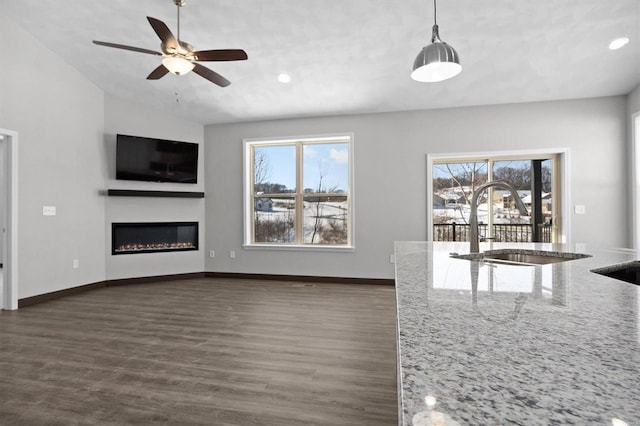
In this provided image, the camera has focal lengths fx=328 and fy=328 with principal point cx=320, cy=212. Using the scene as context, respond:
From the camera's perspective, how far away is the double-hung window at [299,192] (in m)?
5.44

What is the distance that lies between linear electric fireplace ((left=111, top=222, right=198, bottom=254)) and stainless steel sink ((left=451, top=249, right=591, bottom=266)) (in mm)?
5045

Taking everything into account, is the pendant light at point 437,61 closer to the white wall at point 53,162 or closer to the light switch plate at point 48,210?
the white wall at point 53,162

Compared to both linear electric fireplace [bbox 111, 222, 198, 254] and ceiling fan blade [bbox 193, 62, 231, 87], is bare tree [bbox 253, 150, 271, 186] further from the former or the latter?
ceiling fan blade [bbox 193, 62, 231, 87]

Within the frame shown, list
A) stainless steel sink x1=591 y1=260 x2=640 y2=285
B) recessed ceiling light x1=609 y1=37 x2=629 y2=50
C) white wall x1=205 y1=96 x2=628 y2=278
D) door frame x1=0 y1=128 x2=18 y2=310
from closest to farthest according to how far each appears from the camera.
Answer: stainless steel sink x1=591 y1=260 x2=640 y2=285 → recessed ceiling light x1=609 y1=37 x2=629 y2=50 → door frame x1=0 y1=128 x2=18 y2=310 → white wall x1=205 y1=96 x2=628 y2=278

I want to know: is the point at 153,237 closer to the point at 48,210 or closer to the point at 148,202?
the point at 148,202

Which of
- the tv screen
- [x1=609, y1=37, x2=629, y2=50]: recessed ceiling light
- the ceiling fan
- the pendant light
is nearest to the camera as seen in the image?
the pendant light

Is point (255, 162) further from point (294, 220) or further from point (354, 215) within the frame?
point (354, 215)

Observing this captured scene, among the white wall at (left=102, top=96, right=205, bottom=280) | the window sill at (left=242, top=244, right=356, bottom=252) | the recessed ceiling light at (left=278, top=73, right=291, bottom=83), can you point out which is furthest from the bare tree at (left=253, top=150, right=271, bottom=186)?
the recessed ceiling light at (left=278, top=73, right=291, bottom=83)

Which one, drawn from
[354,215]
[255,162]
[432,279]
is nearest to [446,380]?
[432,279]

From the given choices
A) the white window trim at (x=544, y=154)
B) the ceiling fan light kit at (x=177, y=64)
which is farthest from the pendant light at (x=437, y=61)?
the white window trim at (x=544, y=154)

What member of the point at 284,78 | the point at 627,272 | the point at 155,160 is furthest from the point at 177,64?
the point at 627,272

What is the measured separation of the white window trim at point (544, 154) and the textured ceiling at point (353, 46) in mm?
738

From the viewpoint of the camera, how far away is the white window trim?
4.55 m

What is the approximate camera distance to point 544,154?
468 centimetres
